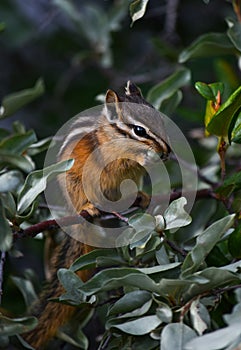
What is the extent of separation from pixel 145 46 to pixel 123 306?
78.7 inches

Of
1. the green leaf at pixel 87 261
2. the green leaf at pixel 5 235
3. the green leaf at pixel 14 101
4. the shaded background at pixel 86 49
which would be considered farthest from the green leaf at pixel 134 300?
the shaded background at pixel 86 49

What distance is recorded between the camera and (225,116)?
1.53 m

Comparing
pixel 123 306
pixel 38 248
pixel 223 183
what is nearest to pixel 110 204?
pixel 223 183

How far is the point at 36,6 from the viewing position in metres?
3.24

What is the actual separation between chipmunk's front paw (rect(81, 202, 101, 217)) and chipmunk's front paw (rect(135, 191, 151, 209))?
0.38 feet

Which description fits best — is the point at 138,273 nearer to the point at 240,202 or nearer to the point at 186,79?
the point at 240,202

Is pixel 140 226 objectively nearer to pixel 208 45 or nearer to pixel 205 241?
pixel 205 241

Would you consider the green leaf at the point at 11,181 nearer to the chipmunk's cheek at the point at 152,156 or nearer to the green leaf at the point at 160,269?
the chipmunk's cheek at the point at 152,156

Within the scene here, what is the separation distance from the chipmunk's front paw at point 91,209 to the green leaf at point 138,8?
46 centimetres

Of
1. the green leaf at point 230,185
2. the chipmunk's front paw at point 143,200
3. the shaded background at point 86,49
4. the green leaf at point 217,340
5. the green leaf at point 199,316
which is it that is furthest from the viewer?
the shaded background at point 86,49

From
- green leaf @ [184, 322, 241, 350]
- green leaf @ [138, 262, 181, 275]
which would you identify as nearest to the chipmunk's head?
green leaf @ [138, 262, 181, 275]

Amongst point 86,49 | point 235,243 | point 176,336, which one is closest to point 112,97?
point 235,243

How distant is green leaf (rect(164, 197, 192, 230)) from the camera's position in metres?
1.42

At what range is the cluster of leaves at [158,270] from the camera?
1.30 metres
